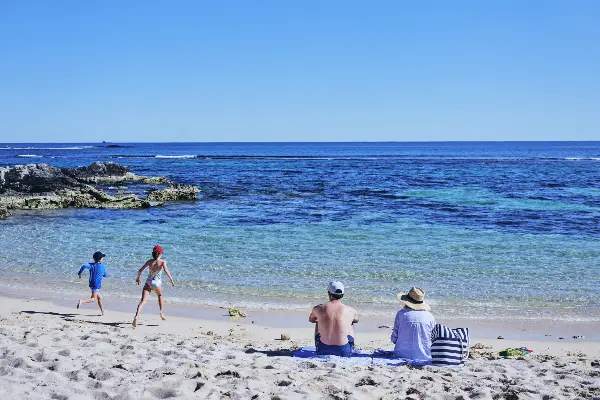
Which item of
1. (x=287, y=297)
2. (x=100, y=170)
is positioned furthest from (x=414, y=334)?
(x=100, y=170)

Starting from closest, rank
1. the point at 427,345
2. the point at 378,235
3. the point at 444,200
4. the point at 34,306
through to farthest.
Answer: the point at 427,345 → the point at 34,306 → the point at 378,235 → the point at 444,200

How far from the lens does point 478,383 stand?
21.6 feet

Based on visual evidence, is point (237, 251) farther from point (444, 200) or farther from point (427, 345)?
point (444, 200)

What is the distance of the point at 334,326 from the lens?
7770mm

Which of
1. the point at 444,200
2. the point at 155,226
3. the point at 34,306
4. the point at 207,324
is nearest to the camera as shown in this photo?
the point at 207,324

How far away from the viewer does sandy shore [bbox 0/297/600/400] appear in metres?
5.81

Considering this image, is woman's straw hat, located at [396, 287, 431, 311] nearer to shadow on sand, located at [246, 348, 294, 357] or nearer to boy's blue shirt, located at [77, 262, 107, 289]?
shadow on sand, located at [246, 348, 294, 357]

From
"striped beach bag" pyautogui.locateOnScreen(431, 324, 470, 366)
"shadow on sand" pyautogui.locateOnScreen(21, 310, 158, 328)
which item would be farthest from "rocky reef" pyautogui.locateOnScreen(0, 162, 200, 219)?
"striped beach bag" pyautogui.locateOnScreen(431, 324, 470, 366)

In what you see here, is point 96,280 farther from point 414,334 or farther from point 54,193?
point 54,193

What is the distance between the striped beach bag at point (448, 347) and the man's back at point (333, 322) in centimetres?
119

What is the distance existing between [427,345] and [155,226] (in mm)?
14747

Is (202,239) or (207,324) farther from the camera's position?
(202,239)

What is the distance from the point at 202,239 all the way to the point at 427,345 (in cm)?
1126

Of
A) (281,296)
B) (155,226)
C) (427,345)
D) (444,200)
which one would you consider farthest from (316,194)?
(427,345)
